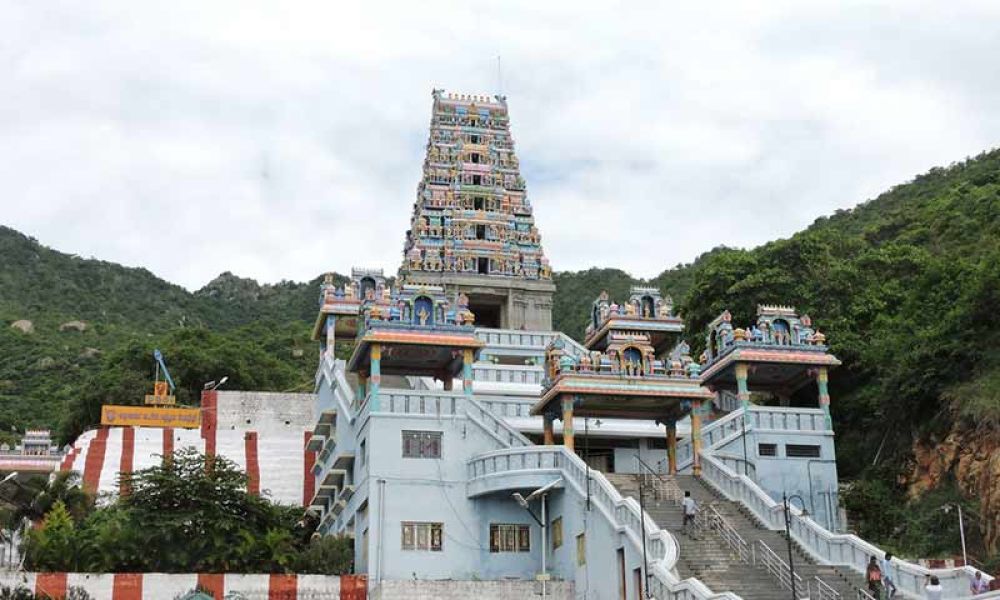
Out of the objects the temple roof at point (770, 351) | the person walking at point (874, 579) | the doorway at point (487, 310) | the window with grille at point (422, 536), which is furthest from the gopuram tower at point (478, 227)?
the person walking at point (874, 579)

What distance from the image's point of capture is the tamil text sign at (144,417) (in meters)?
54.7

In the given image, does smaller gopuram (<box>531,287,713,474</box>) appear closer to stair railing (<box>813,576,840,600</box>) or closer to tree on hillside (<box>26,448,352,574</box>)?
tree on hillside (<box>26,448,352,574</box>)

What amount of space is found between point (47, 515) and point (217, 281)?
8710 centimetres

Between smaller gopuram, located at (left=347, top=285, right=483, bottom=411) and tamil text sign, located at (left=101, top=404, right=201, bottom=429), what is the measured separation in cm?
1815

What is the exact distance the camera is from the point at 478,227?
5328 centimetres

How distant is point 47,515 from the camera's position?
3916cm

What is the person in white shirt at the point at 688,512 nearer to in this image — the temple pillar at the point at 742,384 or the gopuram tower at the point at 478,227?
the temple pillar at the point at 742,384

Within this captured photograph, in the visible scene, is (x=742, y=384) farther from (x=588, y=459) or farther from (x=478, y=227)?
(x=478, y=227)

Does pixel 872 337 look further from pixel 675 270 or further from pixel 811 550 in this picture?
pixel 675 270

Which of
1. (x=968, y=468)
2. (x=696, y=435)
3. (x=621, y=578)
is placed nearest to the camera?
(x=621, y=578)

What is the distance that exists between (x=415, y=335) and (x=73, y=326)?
218ft

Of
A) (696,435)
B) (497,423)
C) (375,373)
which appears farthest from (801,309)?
(375,373)

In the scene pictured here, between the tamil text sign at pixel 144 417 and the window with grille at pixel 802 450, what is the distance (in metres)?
27.0

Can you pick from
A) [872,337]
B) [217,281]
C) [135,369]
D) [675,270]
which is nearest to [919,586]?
[872,337]
